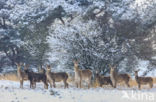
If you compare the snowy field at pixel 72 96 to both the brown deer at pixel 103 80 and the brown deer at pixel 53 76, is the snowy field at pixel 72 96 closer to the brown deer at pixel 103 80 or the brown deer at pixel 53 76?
the brown deer at pixel 53 76

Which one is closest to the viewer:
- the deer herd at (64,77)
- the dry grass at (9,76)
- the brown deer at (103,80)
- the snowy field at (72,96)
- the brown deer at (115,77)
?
the snowy field at (72,96)

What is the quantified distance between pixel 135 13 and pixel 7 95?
589 inches

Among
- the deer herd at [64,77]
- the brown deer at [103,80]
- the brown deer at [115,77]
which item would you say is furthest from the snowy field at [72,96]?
the brown deer at [103,80]

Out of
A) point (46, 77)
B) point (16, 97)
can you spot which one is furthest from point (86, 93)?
point (46, 77)

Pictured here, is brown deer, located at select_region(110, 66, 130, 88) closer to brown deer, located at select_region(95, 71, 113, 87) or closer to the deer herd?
the deer herd

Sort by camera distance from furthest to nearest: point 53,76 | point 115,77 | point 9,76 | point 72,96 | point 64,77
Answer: point 9,76, point 64,77, point 115,77, point 53,76, point 72,96

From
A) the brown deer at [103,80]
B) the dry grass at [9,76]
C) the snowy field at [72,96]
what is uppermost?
the snowy field at [72,96]

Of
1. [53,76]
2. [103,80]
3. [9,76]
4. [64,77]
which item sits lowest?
[9,76]

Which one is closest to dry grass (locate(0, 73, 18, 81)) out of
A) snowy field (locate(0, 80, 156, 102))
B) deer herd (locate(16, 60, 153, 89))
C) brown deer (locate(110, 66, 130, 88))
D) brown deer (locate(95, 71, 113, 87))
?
deer herd (locate(16, 60, 153, 89))

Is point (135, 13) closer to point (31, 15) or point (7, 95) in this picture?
point (31, 15)

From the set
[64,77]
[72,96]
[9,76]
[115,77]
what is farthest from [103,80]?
[9,76]

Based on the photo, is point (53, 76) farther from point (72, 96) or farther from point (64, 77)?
point (72, 96)

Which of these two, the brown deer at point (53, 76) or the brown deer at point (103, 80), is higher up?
the brown deer at point (53, 76)

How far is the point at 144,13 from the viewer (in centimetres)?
2747
